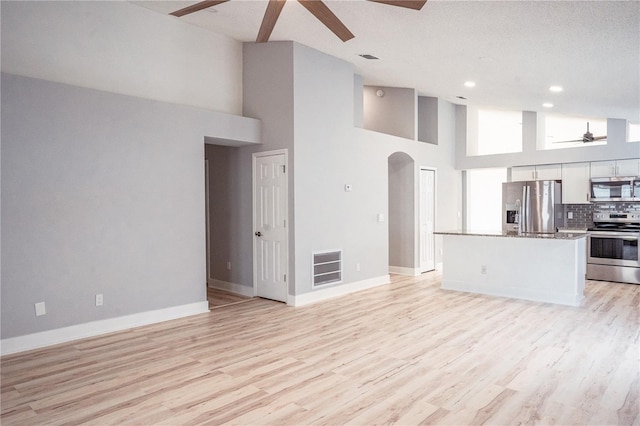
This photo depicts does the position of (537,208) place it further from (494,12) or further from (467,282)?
(494,12)

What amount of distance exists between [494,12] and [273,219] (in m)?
3.60

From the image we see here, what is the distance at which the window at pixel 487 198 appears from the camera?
9.87m

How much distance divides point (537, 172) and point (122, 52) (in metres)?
7.51

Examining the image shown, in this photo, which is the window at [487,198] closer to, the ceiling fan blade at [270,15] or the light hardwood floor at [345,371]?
the light hardwood floor at [345,371]

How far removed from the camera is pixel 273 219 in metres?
5.80

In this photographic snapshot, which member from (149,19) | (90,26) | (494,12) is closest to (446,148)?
(494,12)

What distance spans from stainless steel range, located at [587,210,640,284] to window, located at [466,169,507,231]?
2.65 m

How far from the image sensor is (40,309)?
3.93m

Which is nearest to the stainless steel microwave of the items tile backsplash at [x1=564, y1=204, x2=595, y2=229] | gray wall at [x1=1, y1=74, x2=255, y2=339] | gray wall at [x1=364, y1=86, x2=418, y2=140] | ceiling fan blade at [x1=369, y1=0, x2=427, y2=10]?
tile backsplash at [x1=564, y1=204, x2=595, y2=229]

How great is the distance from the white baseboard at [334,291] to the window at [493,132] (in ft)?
13.0

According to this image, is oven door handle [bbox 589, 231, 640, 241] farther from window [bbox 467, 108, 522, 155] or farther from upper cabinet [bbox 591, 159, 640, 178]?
window [bbox 467, 108, 522, 155]

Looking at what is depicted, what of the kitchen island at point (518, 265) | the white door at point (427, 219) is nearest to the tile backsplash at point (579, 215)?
the kitchen island at point (518, 265)

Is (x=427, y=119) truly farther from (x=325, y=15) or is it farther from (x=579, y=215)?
(x=325, y=15)

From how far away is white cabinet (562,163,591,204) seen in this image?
7.55m
